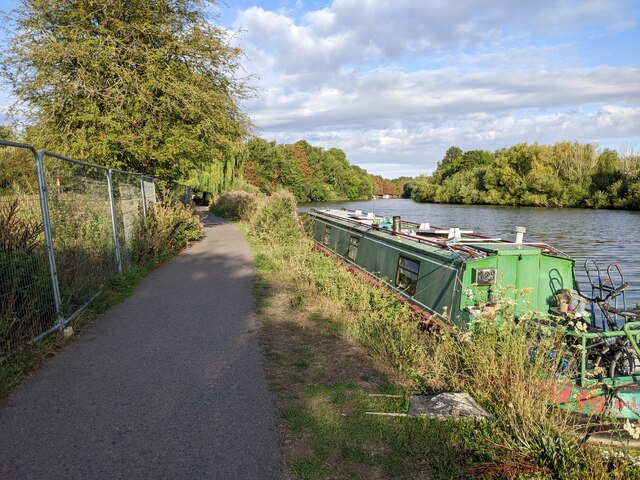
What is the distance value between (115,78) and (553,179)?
4793 centimetres

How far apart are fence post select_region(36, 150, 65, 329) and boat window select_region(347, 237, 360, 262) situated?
753cm

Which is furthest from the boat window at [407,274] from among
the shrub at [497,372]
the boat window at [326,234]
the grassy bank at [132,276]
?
the boat window at [326,234]

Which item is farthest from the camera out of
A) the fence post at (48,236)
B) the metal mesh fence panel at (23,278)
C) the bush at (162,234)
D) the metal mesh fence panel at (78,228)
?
the bush at (162,234)

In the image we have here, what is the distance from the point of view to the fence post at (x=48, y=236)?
5020 mm

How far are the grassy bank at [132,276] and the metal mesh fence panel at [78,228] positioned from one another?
22 centimetres

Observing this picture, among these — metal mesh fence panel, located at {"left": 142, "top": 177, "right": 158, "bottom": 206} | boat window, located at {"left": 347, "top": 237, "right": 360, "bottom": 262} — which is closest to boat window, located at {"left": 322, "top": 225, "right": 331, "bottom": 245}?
boat window, located at {"left": 347, "top": 237, "right": 360, "bottom": 262}

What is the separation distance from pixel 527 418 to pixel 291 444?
1.76 metres

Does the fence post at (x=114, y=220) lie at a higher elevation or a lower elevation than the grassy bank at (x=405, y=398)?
higher

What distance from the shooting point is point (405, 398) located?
3.93 meters

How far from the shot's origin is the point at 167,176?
48.6 ft

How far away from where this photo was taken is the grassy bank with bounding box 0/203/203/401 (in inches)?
166

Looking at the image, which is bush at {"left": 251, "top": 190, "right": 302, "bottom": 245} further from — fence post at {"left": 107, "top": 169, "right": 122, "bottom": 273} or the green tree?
fence post at {"left": 107, "top": 169, "right": 122, "bottom": 273}

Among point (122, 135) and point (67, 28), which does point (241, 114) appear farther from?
point (67, 28)

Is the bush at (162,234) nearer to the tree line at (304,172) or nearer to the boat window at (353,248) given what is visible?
the boat window at (353,248)
